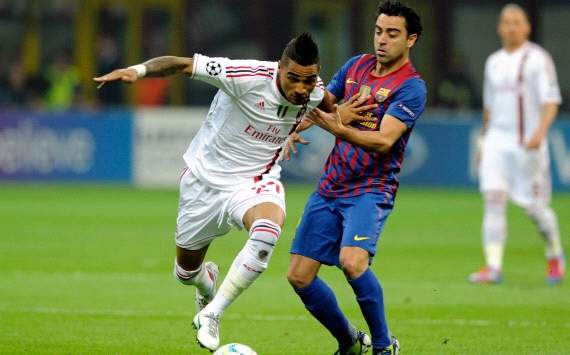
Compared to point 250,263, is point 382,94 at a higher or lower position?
higher

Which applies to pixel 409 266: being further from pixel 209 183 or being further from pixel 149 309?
pixel 209 183

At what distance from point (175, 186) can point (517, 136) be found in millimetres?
11672

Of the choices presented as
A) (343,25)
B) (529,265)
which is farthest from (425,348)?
(343,25)

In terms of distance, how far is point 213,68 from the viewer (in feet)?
27.1

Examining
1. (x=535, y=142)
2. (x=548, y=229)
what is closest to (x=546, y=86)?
(x=535, y=142)

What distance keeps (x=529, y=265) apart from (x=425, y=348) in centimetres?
585

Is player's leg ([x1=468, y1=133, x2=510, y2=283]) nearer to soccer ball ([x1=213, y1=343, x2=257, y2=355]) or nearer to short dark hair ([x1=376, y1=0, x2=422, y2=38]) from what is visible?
short dark hair ([x1=376, y1=0, x2=422, y2=38])

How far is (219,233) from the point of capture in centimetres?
907

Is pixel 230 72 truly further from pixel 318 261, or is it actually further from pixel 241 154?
pixel 318 261

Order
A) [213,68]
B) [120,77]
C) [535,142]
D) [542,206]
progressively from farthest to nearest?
[542,206] < [535,142] < [213,68] < [120,77]

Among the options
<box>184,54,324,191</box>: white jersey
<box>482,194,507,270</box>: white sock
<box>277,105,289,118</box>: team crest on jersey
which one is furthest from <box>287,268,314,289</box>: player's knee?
<box>482,194,507,270</box>: white sock

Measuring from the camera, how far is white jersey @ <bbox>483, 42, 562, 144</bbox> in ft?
43.3

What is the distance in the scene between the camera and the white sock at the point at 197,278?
9.40 m

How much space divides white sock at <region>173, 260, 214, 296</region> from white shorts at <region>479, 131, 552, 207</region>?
4.40 metres
